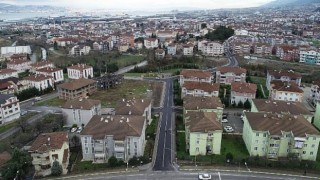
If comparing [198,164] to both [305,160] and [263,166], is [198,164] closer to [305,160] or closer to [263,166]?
[263,166]

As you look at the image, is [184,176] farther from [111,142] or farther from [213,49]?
[213,49]

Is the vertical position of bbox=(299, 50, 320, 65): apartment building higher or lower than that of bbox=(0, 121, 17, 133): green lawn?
higher

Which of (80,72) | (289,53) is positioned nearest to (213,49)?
(289,53)

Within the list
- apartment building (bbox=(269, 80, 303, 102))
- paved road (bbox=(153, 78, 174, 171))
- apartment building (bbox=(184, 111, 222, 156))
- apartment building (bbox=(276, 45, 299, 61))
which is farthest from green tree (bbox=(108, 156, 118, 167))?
apartment building (bbox=(276, 45, 299, 61))

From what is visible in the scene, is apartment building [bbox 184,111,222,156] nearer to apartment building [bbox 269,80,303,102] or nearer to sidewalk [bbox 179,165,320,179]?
sidewalk [bbox 179,165,320,179]

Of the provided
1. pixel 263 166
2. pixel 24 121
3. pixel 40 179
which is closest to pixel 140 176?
pixel 40 179

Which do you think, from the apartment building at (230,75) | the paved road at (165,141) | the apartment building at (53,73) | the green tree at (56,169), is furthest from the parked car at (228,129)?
the apartment building at (53,73)
